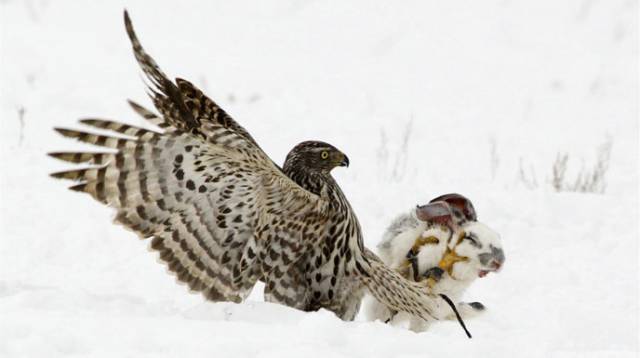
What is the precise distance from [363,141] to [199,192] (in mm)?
6832

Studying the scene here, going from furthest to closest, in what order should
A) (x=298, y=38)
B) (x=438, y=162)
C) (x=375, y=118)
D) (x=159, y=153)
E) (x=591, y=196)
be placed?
(x=298, y=38)
(x=375, y=118)
(x=438, y=162)
(x=591, y=196)
(x=159, y=153)

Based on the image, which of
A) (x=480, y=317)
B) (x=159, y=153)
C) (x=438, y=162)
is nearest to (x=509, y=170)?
(x=438, y=162)

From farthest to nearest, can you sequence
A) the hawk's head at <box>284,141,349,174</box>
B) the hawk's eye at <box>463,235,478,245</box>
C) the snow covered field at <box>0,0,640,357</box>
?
1. the hawk's eye at <box>463,235,478,245</box>
2. the hawk's head at <box>284,141,349,174</box>
3. the snow covered field at <box>0,0,640,357</box>

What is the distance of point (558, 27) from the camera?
51.8ft

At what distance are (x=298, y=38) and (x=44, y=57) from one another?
14.0ft

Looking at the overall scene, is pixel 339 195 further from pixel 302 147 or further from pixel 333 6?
pixel 333 6

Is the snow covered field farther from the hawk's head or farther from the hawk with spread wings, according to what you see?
the hawk's head

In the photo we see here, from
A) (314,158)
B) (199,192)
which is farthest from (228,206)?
(314,158)

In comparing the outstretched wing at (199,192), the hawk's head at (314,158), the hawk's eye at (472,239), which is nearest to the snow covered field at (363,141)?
the outstretched wing at (199,192)

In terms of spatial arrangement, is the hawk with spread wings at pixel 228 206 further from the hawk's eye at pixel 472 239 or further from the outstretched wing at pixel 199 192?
the hawk's eye at pixel 472 239

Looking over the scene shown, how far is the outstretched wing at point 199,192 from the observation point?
425cm

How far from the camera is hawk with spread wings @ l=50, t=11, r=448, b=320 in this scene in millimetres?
4266

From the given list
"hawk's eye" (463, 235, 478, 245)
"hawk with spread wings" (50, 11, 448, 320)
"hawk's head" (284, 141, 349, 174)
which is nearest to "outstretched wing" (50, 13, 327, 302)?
"hawk with spread wings" (50, 11, 448, 320)

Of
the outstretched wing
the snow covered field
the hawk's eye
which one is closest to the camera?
the snow covered field
